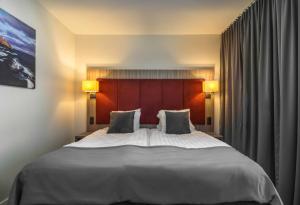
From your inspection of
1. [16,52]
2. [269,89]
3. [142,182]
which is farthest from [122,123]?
[269,89]

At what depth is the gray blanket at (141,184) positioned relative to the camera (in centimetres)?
177

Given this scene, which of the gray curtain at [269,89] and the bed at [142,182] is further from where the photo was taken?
the gray curtain at [269,89]

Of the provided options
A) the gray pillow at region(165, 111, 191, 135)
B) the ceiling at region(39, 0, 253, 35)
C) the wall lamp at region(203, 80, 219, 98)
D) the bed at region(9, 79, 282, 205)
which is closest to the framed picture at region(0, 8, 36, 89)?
the ceiling at region(39, 0, 253, 35)

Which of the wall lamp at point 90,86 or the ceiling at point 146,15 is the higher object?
the ceiling at point 146,15

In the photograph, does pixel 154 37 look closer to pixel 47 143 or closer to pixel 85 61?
pixel 85 61

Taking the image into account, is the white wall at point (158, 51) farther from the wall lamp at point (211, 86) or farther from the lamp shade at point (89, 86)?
the lamp shade at point (89, 86)

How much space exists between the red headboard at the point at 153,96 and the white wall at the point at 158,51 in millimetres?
331

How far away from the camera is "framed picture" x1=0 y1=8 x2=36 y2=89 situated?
2.45 meters

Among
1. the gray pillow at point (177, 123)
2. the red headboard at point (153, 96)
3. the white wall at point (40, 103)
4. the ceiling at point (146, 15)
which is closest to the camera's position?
the white wall at point (40, 103)

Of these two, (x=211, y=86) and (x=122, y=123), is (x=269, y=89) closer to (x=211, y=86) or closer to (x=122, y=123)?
(x=211, y=86)

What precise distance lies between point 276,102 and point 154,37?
264 cm

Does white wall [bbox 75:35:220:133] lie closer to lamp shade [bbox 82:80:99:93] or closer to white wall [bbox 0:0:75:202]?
lamp shade [bbox 82:80:99:93]

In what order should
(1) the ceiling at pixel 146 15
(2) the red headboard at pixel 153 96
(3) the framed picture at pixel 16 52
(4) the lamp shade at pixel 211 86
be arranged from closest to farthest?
(3) the framed picture at pixel 16 52
(1) the ceiling at pixel 146 15
(4) the lamp shade at pixel 211 86
(2) the red headboard at pixel 153 96

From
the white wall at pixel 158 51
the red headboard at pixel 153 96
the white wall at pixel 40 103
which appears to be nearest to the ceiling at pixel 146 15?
the white wall at pixel 158 51
